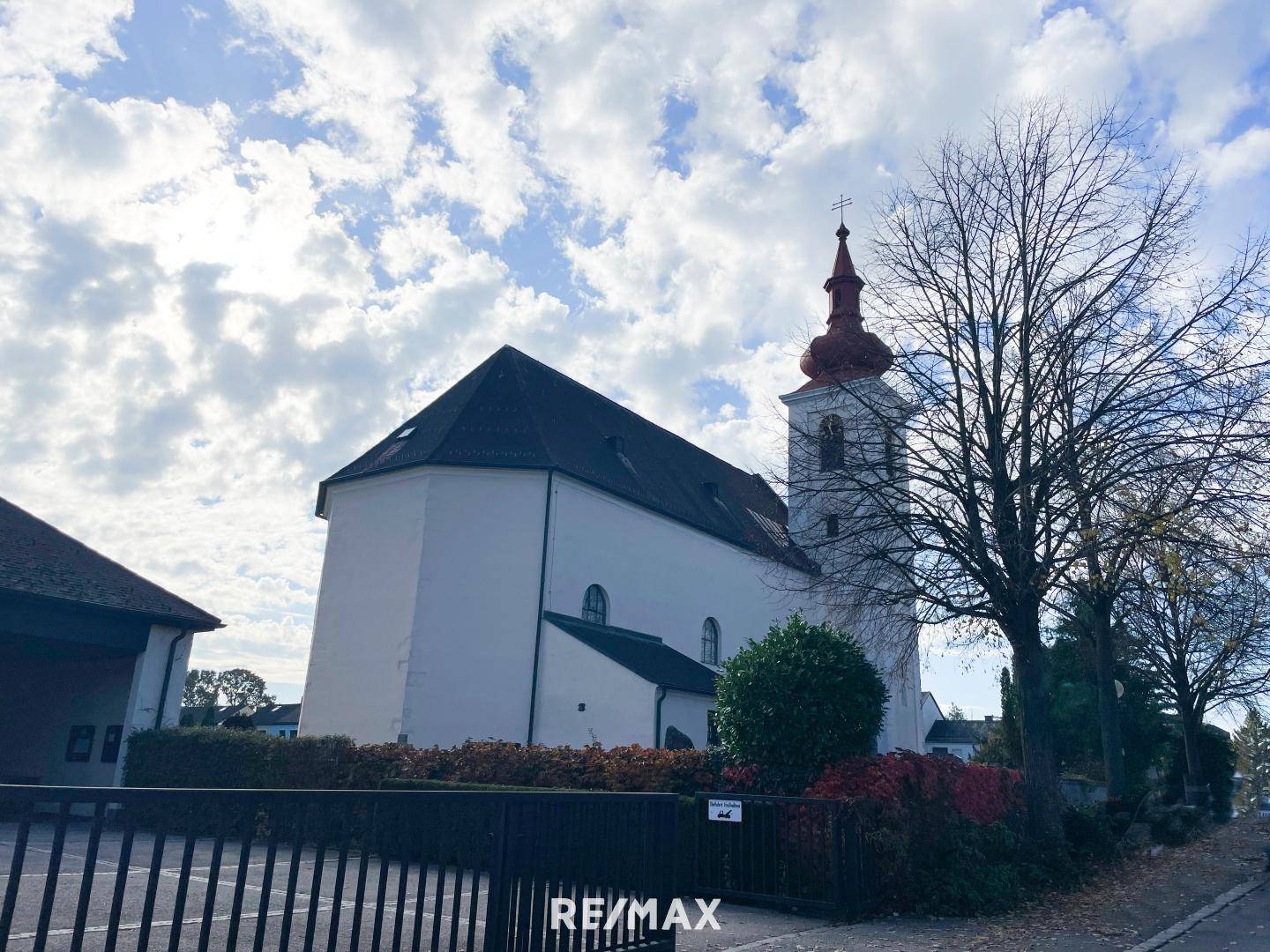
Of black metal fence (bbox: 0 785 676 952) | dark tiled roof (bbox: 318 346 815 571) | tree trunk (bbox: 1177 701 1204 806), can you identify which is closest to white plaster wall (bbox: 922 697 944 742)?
tree trunk (bbox: 1177 701 1204 806)

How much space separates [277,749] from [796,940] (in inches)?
478

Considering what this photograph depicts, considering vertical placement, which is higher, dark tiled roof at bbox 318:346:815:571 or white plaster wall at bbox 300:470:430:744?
dark tiled roof at bbox 318:346:815:571

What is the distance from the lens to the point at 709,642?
1102 inches

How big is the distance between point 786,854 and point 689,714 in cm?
1046

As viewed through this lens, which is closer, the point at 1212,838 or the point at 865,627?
the point at 865,627

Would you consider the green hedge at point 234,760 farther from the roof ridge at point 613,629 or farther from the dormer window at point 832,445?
the dormer window at point 832,445

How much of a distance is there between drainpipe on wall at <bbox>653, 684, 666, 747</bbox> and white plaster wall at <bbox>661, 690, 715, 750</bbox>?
0.11 m

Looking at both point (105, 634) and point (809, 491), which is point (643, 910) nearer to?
point (809, 491)

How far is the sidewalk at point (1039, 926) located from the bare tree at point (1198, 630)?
12.0 ft

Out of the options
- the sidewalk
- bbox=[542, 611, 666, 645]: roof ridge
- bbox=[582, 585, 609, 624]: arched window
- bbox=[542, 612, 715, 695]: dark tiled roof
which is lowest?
the sidewalk

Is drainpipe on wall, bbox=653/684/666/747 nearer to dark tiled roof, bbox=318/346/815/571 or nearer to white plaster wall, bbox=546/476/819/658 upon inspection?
white plaster wall, bbox=546/476/819/658

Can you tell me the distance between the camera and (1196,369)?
13016 mm

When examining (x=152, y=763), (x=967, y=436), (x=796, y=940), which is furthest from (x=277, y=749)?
(x=967, y=436)

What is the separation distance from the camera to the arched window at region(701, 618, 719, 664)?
27.5 metres
